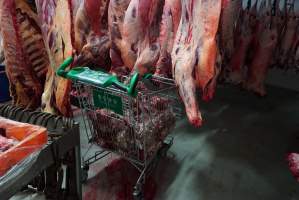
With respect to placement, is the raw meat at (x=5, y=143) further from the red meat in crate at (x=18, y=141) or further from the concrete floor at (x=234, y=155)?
the concrete floor at (x=234, y=155)

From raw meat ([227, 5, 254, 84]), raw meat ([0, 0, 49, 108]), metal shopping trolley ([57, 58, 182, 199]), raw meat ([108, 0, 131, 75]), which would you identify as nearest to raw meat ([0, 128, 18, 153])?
metal shopping trolley ([57, 58, 182, 199])

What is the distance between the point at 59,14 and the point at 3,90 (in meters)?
1.12

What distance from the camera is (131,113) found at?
126 centimetres

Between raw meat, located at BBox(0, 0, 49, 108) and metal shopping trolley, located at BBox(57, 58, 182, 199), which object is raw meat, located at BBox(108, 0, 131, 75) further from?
raw meat, located at BBox(0, 0, 49, 108)

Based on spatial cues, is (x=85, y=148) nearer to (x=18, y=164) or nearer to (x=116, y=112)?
(x=116, y=112)

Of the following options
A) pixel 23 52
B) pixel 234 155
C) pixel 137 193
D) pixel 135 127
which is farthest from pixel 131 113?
pixel 23 52

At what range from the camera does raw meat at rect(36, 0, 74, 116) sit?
4.80 feet

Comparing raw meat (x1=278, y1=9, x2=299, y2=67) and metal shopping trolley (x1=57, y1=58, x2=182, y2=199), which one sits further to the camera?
raw meat (x1=278, y1=9, x2=299, y2=67)

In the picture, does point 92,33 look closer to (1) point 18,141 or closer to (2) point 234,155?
(1) point 18,141

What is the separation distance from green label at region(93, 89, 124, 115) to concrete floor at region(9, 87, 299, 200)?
0.45m

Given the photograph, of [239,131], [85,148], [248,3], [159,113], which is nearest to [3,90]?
[85,148]

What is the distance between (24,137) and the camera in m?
0.95

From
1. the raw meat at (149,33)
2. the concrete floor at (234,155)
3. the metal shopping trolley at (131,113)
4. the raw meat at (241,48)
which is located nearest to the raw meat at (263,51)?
the raw meat at (241,48)

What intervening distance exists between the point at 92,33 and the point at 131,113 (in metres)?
0.62
